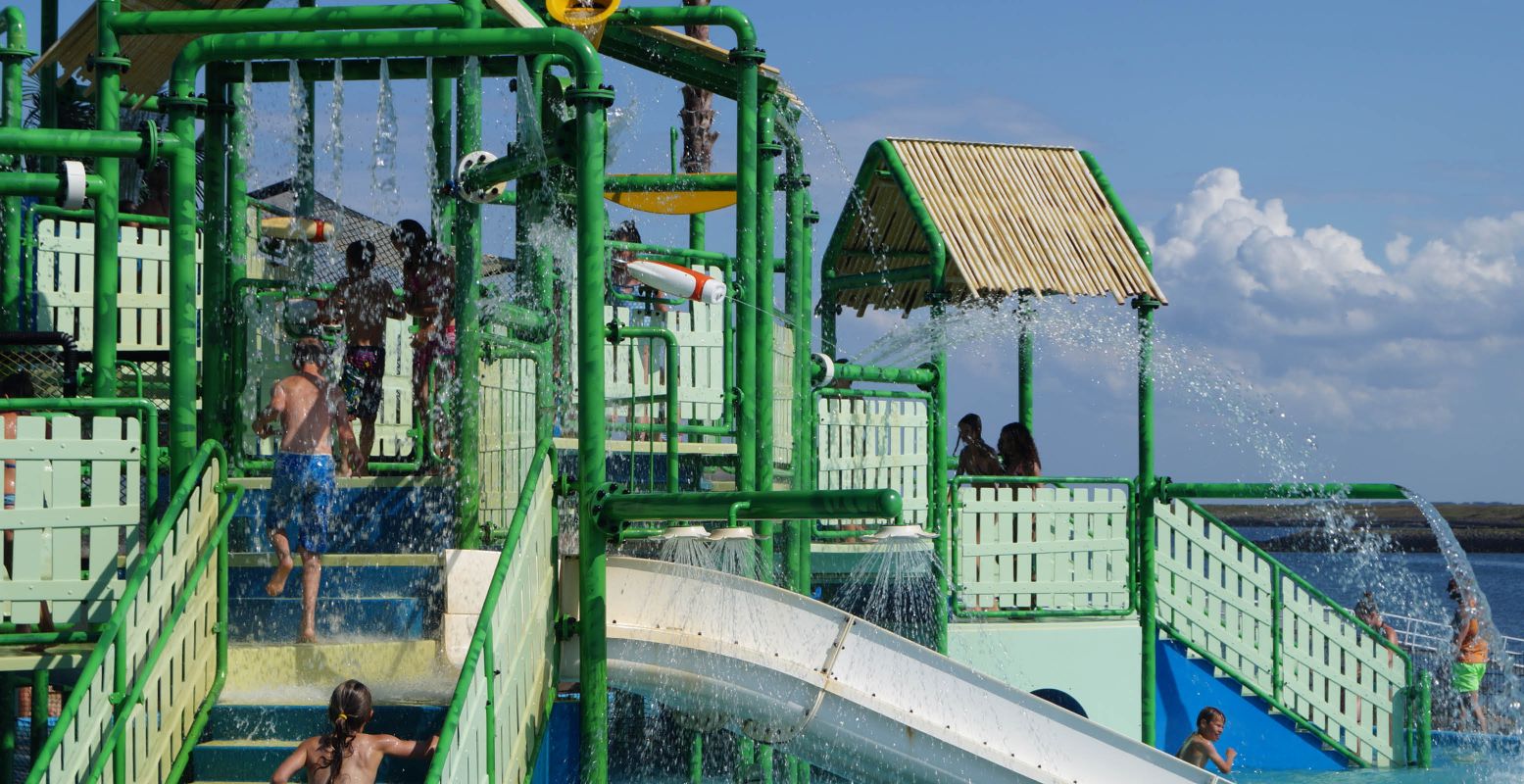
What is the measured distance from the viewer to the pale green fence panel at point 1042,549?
14281mm

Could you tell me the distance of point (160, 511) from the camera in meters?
8.59

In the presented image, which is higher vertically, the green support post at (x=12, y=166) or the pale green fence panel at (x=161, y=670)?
the green support post at (x=12, y=166)

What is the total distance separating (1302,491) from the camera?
11.8 m

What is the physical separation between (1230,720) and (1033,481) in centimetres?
290

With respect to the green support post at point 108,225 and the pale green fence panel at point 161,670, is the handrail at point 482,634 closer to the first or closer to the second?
the pale green fence panel at point 161,670

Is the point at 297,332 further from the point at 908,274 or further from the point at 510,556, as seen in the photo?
the point at 908,274

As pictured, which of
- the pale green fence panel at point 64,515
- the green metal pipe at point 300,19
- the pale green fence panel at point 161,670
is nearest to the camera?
the pale green fence panel at point 161,670

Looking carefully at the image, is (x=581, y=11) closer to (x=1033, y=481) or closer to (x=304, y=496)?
(x=304, y=496)

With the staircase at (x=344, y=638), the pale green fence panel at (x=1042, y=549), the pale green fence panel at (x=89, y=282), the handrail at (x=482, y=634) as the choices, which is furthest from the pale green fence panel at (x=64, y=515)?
the pale green fence panel at (x=1042, y=549)

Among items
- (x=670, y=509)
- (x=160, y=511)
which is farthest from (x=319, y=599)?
(x=670, y=509)

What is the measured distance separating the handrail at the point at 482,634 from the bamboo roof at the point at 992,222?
717 cm

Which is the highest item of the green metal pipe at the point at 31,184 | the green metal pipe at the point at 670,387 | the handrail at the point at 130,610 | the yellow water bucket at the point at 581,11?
the yellow water bucket at the point at 581,11

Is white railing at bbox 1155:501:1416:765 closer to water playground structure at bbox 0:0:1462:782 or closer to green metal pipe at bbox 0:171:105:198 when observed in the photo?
water playground structure at bbox 0:0:1462:782

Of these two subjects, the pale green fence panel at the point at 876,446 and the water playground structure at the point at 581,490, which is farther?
the pale green fence panel at the point at 876,446
